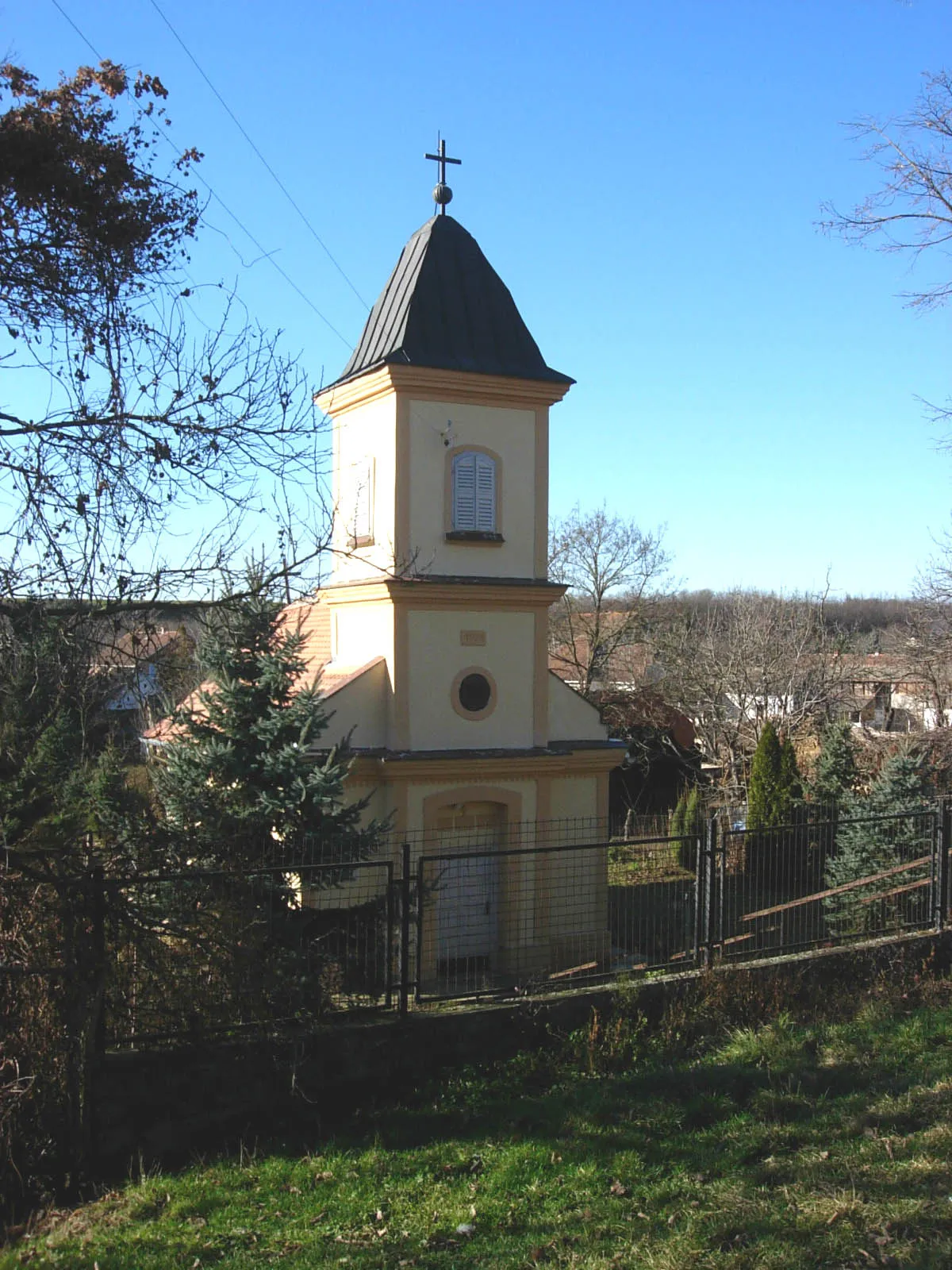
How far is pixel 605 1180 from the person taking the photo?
19.7 ft

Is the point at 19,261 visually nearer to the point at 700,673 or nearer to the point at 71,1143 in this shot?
the point at 71,1143

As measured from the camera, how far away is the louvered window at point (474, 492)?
1543 cm

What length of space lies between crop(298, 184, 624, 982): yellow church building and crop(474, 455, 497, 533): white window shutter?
22mm

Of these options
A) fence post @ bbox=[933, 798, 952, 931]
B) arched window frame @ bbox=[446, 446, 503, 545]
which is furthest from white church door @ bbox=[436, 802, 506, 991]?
fence post @ bbox=[933, 798, 952, 931]

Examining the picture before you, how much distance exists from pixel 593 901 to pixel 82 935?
816 cm

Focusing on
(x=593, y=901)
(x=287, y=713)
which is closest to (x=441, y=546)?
(x=287, y=713)

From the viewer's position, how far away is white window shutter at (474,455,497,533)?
1552cm

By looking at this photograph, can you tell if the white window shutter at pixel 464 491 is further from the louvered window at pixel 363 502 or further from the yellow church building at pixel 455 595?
the louvered window at pixel 363 502

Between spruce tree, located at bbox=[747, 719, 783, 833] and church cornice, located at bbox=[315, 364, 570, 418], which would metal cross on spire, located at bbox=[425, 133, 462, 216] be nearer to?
church cornice, located at bbox=[315, 364, 570, 418]

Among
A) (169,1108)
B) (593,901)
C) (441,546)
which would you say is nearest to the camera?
(169,1108)

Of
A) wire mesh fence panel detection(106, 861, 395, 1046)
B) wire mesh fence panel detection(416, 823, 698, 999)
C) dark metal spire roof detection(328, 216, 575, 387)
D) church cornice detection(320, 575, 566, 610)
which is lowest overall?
wire mesh fence panel detection(416, 823, 698, 999)

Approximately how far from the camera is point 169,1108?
7.03 meters

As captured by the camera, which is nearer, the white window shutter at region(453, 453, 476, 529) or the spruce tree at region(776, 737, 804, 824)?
the white window shutter at region(453, 453, 476, 529)

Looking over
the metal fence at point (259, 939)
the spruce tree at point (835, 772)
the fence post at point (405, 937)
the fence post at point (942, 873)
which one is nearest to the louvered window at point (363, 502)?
the metal fence at point (259, 939)
